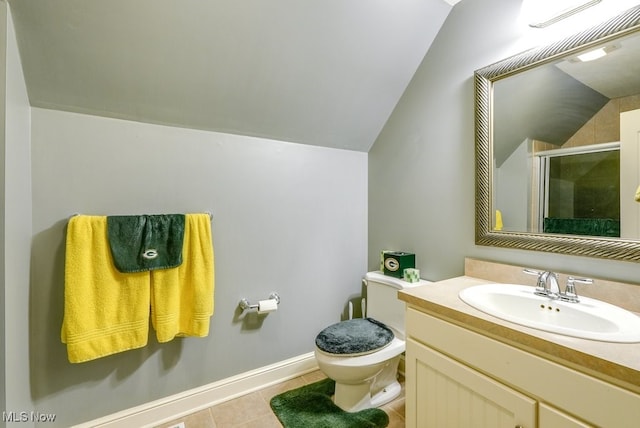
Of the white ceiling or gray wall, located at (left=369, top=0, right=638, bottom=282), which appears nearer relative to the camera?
the white ceiling

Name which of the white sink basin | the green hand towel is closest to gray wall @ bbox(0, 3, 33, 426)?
the green hand towel

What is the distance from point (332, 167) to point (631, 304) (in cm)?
163

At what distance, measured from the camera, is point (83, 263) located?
1281 millimetres

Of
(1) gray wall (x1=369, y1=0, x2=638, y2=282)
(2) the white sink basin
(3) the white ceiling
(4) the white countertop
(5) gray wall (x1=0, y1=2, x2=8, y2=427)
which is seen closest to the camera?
(4) the white countertop

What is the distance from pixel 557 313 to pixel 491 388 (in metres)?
0.43

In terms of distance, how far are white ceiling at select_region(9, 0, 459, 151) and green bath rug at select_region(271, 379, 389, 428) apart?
5.32ft

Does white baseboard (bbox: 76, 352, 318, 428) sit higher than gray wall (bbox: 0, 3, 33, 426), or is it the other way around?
gray wall (bbox: 0, 3, 33, 426)

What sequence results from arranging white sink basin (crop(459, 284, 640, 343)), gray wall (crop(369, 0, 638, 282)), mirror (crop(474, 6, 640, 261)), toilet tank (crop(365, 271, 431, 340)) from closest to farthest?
white sink basin (crop(459, 284, 640, 343)) → mirror (crop(474, 6, 640, 261)) → gray wall (crop(369, 0, 638, 282)) → toilet tank (crop(365, 271, 431, 340))

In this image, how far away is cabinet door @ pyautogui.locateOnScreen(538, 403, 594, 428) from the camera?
71 cm

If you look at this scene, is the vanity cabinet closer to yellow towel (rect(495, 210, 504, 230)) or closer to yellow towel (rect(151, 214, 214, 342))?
yellow towel (rect(495, 210, 504, 230))

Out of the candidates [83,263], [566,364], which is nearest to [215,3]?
[83,263]

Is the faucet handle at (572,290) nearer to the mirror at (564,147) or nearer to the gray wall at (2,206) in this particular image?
the mirror at (564,147)

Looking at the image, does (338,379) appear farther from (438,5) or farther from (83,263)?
(438,5)

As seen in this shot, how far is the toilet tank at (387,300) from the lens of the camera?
167cm
